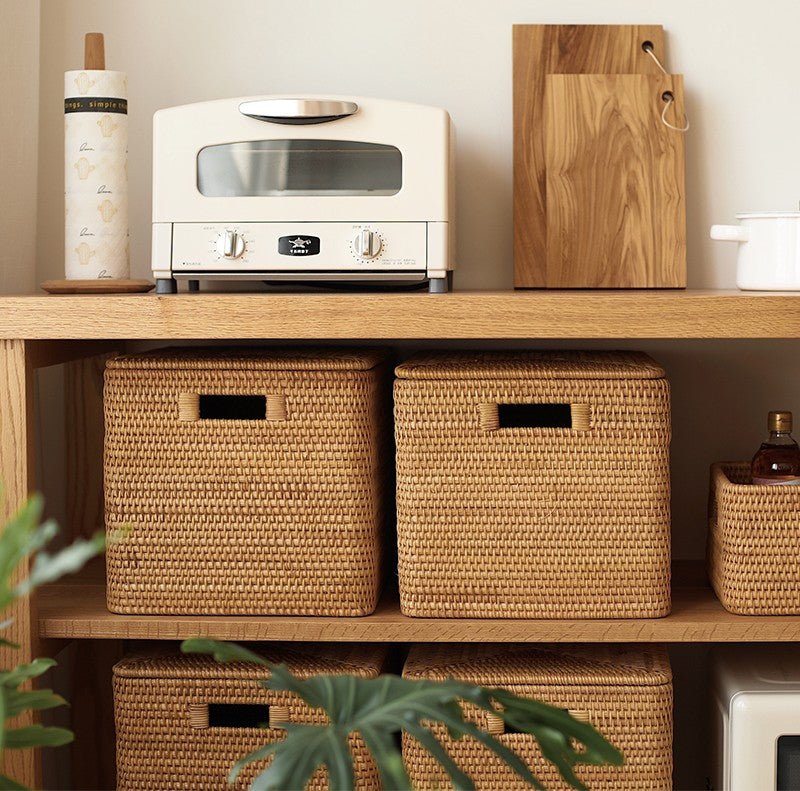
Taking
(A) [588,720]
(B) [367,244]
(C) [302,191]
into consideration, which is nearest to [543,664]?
(A) [588,720]

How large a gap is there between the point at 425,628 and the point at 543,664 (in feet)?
0.55

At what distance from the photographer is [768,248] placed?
1.39m

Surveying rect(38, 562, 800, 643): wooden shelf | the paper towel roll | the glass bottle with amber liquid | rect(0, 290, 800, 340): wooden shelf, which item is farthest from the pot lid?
the paper towel roll

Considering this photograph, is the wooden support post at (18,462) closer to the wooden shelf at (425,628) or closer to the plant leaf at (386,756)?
the wooden shelf at (425,628)

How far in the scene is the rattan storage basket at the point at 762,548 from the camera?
4.32 ft

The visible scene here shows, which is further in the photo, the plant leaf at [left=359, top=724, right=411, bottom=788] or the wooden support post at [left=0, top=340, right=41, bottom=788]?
the wooden support post at [left=0, top=340, right=41, bottom=788]

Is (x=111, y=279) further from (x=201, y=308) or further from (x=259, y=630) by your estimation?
(x=259, y=630)

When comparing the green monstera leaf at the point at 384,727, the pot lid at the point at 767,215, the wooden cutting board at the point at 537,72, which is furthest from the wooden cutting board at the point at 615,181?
the green monstera leaf at the point at 384,727

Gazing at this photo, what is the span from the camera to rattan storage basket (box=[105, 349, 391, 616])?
4.41ft

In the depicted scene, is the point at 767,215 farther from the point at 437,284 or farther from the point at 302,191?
the point at 302,191

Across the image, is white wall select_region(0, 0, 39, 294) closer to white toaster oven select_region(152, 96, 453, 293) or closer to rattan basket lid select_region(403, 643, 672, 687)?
white toaster oven select_region(152, 96, 453, 293)

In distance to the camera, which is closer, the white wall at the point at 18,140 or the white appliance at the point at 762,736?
the white appliance at the point at 762,736

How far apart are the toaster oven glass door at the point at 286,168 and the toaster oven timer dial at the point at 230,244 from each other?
0.18 feet

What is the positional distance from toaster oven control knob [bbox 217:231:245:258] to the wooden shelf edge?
469 mm
